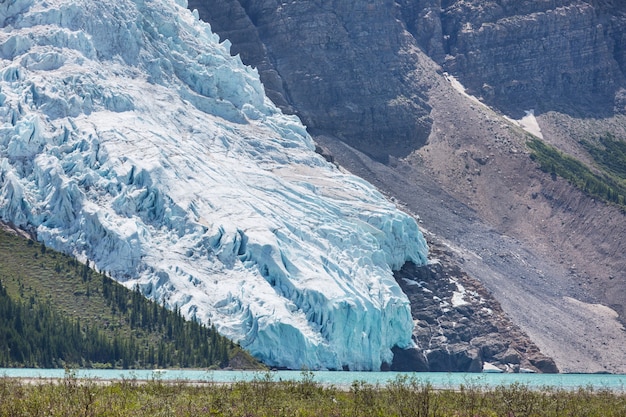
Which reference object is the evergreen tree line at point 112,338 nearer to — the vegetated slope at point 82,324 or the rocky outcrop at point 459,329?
the vegetated slope at point 82,324

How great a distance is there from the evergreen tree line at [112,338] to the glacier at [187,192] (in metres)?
3.97

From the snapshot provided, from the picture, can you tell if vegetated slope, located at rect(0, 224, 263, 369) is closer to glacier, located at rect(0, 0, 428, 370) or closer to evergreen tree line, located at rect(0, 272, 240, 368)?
evergreen tree line, located at rect(0, 272, 240, 368)

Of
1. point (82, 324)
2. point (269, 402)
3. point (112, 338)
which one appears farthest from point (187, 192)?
point (269, 402)

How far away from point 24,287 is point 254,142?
163ft

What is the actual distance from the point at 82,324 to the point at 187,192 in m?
24.7

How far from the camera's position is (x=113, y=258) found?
123438 millimetres

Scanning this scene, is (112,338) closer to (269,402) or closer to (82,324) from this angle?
(82,324)

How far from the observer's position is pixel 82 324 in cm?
11162

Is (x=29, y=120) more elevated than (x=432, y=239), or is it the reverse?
(x=29, y=120)

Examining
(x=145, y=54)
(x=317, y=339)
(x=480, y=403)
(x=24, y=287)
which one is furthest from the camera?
(x=145, y=54)

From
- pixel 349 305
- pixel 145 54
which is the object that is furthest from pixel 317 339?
pixel 145 54

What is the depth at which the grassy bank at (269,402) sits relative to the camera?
54.0 meters

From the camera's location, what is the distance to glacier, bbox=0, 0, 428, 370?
12294 cm

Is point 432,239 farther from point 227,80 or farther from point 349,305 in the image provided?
point 349,305
